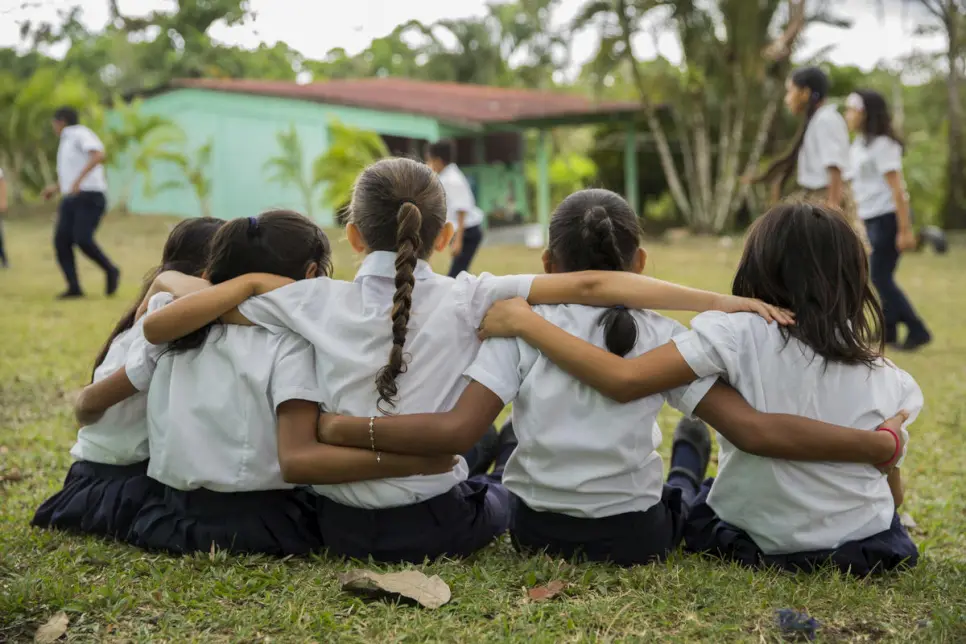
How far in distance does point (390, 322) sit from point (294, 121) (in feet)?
52.2

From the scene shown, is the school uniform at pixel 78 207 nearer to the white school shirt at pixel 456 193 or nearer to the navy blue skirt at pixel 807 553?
the white school shirt at pixel 456 193

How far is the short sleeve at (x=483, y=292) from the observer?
8.39 ft

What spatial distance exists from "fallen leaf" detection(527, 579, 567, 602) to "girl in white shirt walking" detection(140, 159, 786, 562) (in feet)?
1.02

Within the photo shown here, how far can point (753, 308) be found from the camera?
2.46m

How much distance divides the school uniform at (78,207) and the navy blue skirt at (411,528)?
22.0ft

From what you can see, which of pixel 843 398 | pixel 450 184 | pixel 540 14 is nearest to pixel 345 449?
pixel 843 398

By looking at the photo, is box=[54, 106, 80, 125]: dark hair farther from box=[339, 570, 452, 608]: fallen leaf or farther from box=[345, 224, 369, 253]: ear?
box=[339, 570, 452, 608]: fallen leaf

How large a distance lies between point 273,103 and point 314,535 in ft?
51.9

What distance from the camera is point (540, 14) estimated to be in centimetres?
3331

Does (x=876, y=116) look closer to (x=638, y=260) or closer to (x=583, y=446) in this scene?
(x=638, y=260)

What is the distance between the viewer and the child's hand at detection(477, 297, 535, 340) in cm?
250

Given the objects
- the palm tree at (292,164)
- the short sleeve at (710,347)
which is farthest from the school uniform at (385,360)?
the palm tree at (292,164)

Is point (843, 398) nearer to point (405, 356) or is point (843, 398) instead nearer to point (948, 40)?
point (405, 356)

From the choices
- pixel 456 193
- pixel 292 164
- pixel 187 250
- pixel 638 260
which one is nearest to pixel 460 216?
pixel 456 193
